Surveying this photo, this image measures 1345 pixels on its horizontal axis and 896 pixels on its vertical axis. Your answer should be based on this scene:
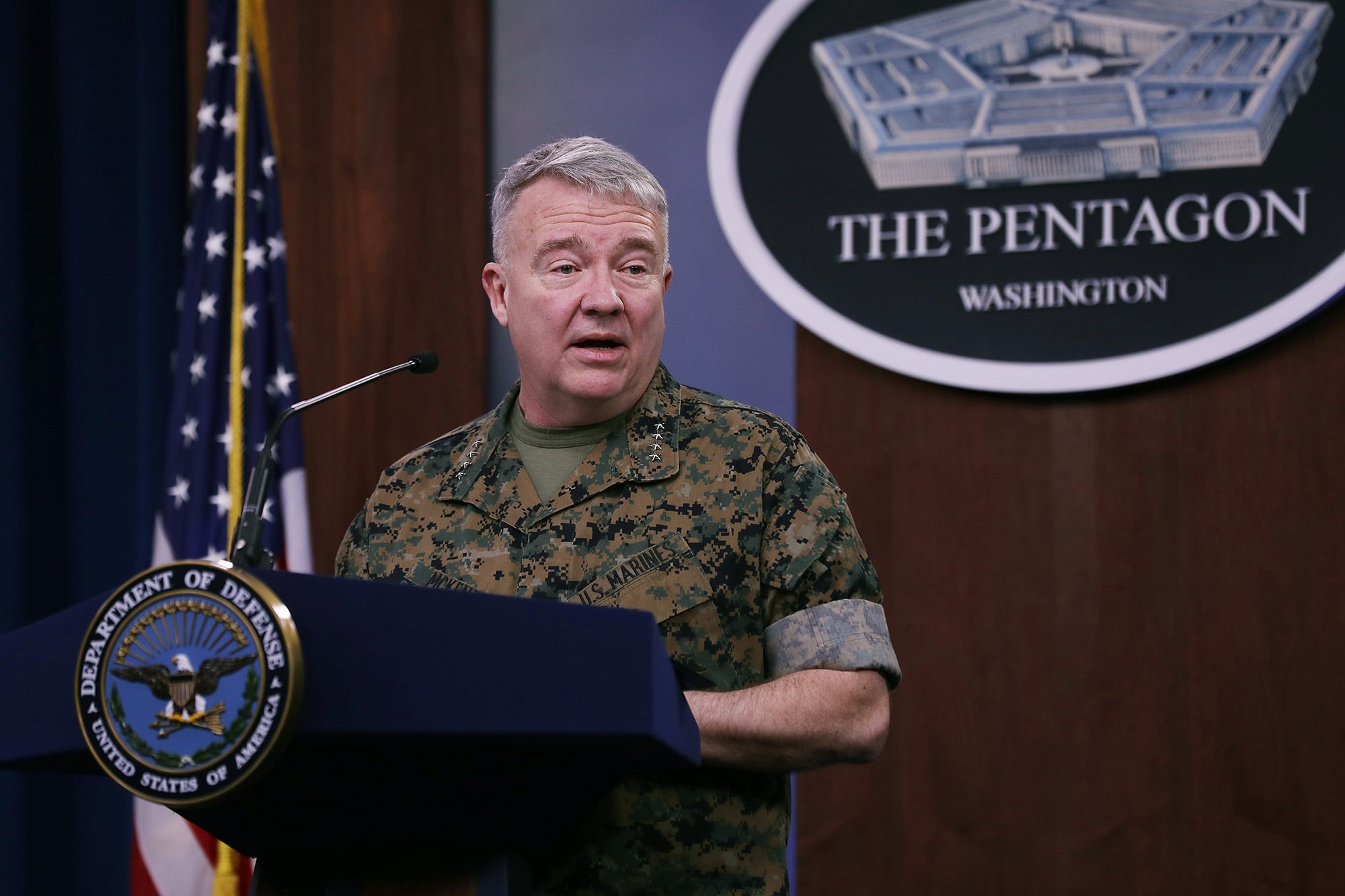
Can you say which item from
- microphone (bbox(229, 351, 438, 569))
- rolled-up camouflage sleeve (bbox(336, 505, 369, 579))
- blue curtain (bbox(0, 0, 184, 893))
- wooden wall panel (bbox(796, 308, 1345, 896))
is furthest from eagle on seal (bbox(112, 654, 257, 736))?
blue curtain (bbox(0, 0, 184, 893))

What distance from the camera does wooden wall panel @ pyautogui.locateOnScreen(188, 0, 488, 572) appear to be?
8.45 feet

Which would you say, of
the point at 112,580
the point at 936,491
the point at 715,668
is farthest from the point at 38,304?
the point at 715,668

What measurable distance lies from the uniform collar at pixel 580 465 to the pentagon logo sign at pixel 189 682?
2.14 feet

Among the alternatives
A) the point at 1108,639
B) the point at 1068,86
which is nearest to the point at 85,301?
the point at 1068,86

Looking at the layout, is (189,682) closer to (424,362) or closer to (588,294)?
(424,362)

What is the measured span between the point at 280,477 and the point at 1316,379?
185 cm

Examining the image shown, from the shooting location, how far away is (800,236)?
2.35 meters

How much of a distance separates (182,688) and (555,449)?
765 millimetres

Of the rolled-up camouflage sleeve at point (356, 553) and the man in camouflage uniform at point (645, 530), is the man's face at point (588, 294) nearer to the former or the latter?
the man in camouflage uniform at point (645, 530)

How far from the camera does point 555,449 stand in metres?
1.49

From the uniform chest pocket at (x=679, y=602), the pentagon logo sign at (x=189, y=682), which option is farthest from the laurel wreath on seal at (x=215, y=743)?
the uniform chest pocket at (x=679, y=602)

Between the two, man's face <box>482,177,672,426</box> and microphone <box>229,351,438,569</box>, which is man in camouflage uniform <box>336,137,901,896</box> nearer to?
man's face <box>482,177,672,426</box>

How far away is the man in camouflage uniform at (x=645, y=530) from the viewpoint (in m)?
1.23

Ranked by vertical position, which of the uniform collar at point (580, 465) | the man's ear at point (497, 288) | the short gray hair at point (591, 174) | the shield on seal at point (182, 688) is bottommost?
the shield on seal at point (182, 688)
